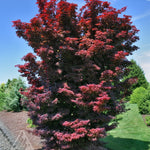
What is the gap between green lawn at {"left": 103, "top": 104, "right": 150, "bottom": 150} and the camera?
6.82m

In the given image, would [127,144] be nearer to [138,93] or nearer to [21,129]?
[21,129]

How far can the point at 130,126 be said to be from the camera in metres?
10.6

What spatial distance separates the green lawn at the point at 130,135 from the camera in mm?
6825

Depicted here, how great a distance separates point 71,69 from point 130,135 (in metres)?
6.11

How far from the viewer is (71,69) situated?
4.61m

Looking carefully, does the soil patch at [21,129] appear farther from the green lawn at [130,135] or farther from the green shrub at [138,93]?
the green shrub at [138,93]

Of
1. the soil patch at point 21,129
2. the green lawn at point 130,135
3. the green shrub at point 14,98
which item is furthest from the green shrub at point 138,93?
the green shrub at point 14,98

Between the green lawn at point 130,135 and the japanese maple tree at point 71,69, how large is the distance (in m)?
1.17

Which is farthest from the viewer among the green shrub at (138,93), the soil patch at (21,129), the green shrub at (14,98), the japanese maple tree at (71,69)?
the green shrub at (138,93)

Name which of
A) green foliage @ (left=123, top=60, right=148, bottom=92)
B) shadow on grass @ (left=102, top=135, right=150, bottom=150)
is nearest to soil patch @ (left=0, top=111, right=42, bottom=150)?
shadow on grass @ (left=102, top=135, right=150, bottom=150)

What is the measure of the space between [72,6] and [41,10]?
118 centimetres

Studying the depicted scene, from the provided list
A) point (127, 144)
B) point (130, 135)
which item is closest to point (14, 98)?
point (130, 135)

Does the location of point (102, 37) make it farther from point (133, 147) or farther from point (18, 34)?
point (133, 147)

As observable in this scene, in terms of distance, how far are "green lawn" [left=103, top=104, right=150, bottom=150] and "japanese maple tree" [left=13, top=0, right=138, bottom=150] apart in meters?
1.17
